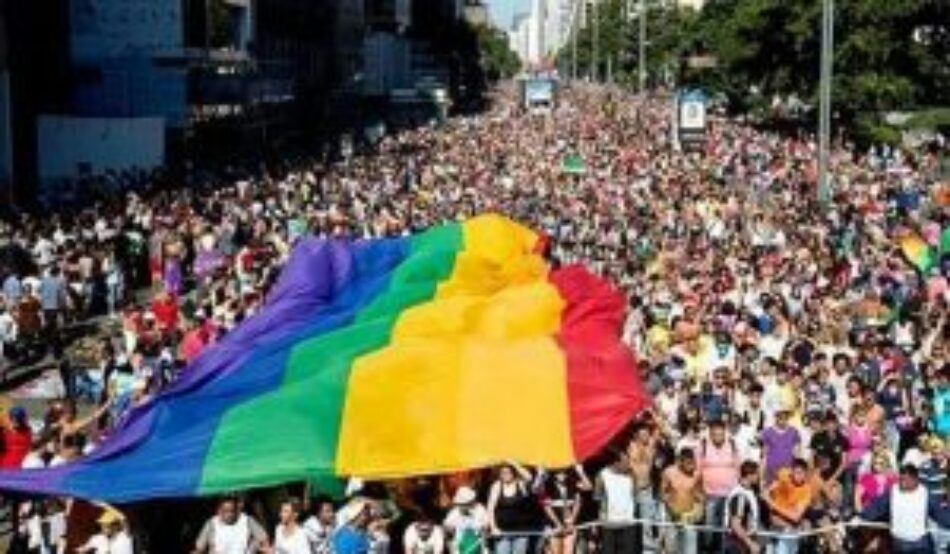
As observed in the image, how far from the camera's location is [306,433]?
13617 mm

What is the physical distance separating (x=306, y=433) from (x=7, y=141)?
35.2m

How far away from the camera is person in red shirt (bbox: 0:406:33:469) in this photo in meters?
14.7

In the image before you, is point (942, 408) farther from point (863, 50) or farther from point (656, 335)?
point (863, 50)

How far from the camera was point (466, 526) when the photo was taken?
44.1 ft

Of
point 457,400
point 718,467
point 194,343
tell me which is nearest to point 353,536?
point 457,400

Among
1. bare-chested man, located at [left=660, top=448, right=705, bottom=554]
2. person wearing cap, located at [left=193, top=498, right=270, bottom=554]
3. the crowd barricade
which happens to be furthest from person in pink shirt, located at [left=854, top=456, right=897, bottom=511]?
person wearing cap, located at [left=193, top=498, right=270, bottom=554]

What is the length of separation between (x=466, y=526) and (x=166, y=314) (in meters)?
9.79

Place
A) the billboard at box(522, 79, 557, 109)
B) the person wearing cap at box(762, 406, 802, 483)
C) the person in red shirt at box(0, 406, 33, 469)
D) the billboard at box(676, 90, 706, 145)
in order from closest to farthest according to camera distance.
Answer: the person in red shirt at box(0, 406, 33, 469) → the person wearing cap at box(762, 406, 802, 483) → the billboard at box(676, 90, 706, 145) → the billboard at box(522, 79, 557, 109)

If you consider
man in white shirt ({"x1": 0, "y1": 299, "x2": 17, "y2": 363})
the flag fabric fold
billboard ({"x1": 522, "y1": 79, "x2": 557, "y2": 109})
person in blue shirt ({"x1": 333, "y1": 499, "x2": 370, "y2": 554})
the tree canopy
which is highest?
the tree canopy

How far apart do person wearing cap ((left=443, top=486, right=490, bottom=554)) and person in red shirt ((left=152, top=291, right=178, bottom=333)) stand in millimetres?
8599

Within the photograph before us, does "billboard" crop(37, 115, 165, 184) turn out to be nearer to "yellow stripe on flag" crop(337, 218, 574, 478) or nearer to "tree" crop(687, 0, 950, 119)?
"tree" crop(687, 0, 950, 119)

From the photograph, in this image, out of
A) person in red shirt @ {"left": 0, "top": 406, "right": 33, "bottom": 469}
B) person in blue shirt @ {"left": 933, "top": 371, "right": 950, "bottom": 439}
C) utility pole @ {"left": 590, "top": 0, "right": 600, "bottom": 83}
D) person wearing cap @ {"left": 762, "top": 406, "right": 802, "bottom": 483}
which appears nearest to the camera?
person in red shirt @ {"left": 0, "top": 406, "right": 33, "bottom": 469}

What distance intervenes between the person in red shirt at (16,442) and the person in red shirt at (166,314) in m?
6.44

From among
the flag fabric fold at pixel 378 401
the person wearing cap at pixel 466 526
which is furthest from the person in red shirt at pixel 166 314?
the person wearing cap at pixel 466 526
